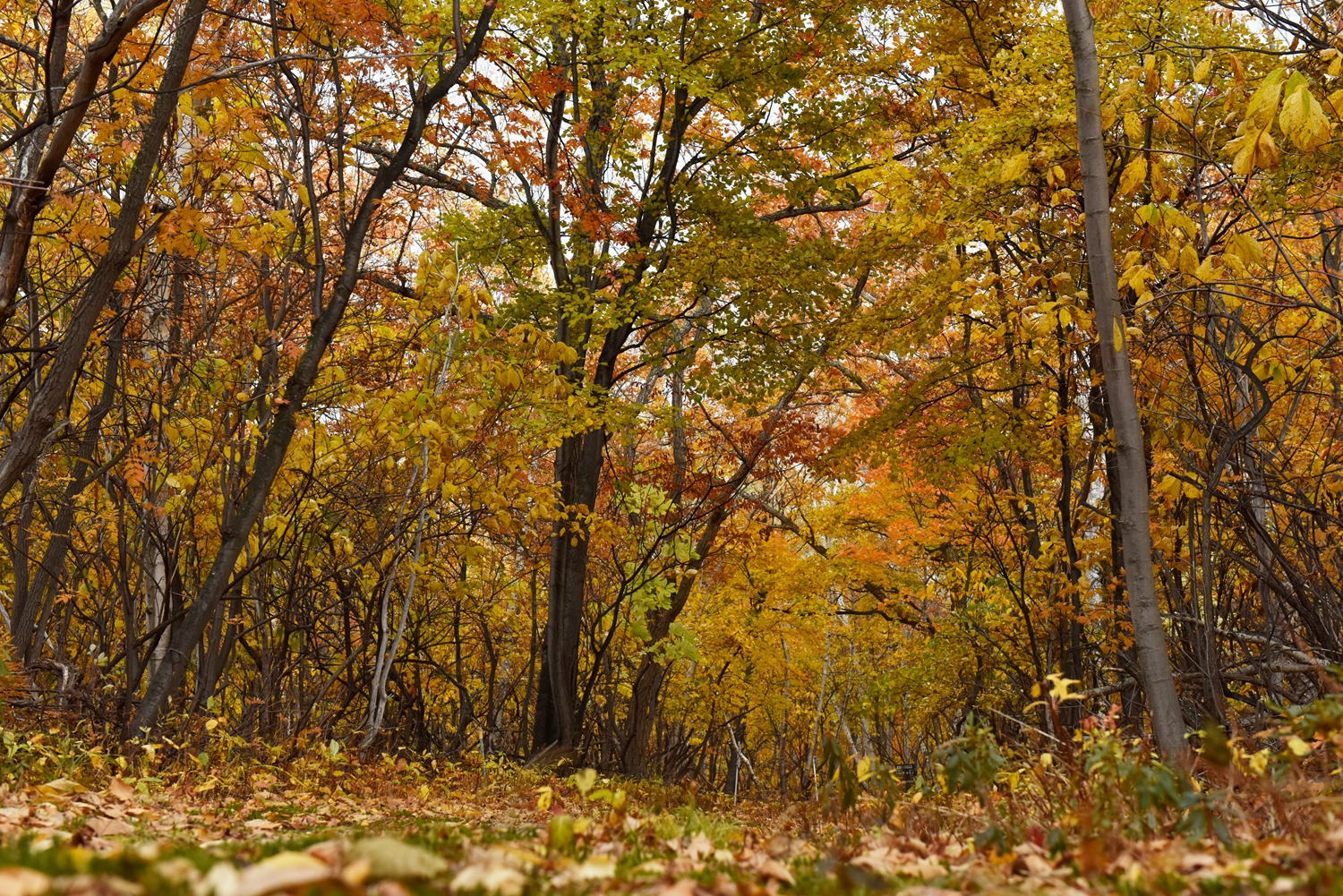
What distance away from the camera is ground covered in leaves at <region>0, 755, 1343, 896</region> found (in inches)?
61.7

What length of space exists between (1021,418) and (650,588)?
182 inches

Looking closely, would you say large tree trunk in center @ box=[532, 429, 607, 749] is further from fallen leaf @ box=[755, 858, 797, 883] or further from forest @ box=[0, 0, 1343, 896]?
fallen leaf @ box=[755, 858, 797, 883]

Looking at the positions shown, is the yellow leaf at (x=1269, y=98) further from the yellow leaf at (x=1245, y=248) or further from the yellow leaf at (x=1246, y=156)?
the yellow leaf at (x=1245, y=248)

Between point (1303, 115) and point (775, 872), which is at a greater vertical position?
point (1303, 115)

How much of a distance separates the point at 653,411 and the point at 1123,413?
6.54m

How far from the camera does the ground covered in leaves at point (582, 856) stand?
5.15 ft

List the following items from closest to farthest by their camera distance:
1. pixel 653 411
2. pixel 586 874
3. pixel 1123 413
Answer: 1. pixel 586 874
2. pixel 1123 413
3. pixel 653 411

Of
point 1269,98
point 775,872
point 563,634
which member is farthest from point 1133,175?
point 563,634

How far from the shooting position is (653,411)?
10.2m

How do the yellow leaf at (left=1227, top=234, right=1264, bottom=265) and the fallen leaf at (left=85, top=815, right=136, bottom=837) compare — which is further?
the yellow leaf at (left=1227, top=234, right=1264, bottom=265)

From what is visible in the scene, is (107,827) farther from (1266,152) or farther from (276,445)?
(1266,152)

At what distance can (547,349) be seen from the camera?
7.22 m

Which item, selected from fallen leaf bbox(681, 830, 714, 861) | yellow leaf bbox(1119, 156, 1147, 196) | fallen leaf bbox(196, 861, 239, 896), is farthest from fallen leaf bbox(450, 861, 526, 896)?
yellow leaf bbox(1119, 156, 1147, 196)

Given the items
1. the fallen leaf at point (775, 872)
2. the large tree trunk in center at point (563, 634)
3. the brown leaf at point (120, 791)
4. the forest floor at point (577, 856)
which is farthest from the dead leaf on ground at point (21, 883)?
the large tree trunk in center at point (563, 634)
